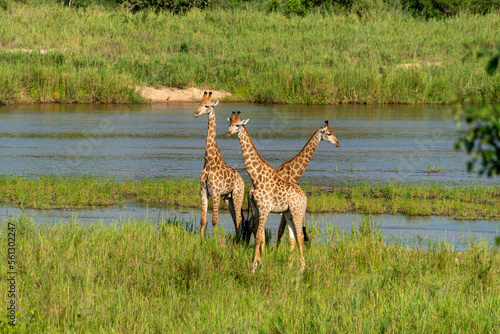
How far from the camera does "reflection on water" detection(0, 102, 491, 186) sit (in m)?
16.0

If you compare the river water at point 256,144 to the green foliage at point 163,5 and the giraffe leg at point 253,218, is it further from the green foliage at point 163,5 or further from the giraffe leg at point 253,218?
the green foliage at point 163,5

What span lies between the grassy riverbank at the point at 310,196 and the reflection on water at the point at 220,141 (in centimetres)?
126

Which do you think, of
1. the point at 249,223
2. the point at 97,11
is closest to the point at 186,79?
the point at 97,11

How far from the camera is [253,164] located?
325 inches

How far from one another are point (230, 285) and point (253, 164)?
6.50 feet

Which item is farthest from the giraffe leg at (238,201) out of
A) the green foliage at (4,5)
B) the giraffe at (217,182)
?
the green foliage at (4,5)

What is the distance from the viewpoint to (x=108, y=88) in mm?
30094

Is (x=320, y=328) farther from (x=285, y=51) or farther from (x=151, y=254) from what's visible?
(x=285, y=51)

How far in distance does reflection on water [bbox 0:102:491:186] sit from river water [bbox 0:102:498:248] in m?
0.03

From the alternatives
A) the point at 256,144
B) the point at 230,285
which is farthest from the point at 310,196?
the point at 256,144

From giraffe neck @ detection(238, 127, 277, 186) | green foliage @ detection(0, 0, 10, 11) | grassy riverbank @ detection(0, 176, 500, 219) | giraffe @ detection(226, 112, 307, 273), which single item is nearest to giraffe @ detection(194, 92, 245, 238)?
giraffe neck @ detection(238, 127, 277, 186)

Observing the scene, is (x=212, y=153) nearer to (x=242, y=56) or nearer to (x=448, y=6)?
(x=242, y=56)

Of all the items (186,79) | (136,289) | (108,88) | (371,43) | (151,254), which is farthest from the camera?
(371,43)

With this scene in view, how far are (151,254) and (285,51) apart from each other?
1190 inches
